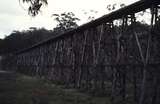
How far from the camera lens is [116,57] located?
40.8 feet

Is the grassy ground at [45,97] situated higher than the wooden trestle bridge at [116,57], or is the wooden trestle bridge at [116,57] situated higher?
the wooden trestle bridge at [116,57]

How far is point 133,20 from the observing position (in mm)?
10977

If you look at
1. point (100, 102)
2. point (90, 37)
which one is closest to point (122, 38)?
point (100, 102)

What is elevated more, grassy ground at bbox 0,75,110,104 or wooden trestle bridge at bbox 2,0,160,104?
wooden trestle bridge at bbox 2,0,160,104

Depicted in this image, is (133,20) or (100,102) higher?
(133,20)

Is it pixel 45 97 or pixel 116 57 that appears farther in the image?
pixel 116 57

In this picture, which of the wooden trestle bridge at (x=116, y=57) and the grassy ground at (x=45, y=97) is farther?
the grassy ground at (x=45, y=97)

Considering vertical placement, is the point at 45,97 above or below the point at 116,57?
below

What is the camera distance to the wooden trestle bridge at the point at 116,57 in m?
9.29

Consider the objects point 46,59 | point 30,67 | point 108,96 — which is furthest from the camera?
point 30,67

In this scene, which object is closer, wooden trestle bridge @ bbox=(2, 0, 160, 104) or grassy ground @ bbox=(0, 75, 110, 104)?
wooden trestle bridge @ bbox=(2, 0, 160, 104)

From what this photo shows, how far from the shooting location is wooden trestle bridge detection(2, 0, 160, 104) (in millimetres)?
9289

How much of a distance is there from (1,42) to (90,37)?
144 feet

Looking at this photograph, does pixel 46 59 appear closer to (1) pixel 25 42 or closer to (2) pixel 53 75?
(2) pixel 53 75
